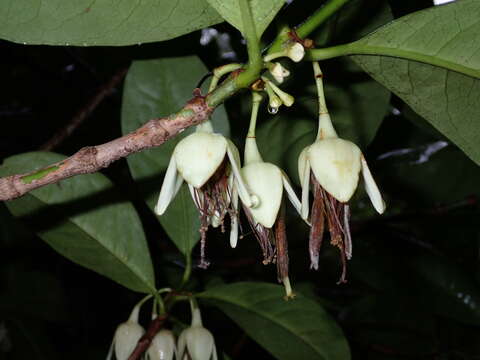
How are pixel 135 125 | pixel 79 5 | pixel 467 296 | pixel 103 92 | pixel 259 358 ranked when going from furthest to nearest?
pixel 259 358, pixel 467 296, pixel 103 92, pixel 135 125, pixel 79 5

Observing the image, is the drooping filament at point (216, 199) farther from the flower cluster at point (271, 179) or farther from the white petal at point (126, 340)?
the white petal at point (126, 340)

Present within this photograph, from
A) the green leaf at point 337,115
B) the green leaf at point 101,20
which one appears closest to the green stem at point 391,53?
the green leaf at point 101,20

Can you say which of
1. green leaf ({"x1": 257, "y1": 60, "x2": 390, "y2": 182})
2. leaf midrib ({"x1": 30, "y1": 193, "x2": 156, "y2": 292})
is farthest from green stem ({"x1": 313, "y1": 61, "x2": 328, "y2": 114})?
leaf midrib ({"x1": 30, "y1": 193, "x2": 156, "y2": 292})

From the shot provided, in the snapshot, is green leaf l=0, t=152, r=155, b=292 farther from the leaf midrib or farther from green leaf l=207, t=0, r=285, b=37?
green leaf l=207, t=0, r=285, b=37

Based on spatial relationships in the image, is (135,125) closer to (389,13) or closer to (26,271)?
(389,13)

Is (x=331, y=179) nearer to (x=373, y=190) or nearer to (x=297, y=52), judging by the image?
(x=373, y=190)

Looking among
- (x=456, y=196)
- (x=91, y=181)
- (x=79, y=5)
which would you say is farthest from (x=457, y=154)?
(x=79, y=5)

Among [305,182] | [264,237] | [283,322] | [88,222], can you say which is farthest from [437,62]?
[88,222]

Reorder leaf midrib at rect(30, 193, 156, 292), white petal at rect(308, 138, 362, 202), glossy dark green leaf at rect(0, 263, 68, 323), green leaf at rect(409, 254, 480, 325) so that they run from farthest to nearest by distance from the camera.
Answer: green leaf at rect(409, 254, 480, 325) < glossy dark green leaf at rect(0, 263, 68, 323) < leaf midrib at rect(30, 193, 156, 292) < white petal at rect(308, 138, 362, 202)
